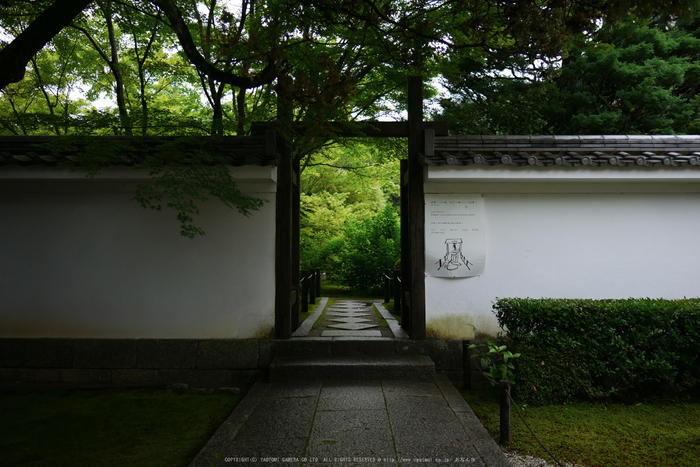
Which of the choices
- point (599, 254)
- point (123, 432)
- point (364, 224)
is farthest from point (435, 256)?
point (364, 224)

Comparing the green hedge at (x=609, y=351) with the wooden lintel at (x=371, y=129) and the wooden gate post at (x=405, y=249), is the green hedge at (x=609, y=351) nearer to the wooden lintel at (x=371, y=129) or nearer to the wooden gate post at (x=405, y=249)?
the wooden gate post at (x=405, y=249)

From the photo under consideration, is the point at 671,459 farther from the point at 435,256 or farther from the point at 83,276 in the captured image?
the point at 83,276

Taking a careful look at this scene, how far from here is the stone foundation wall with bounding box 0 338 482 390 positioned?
666 cm

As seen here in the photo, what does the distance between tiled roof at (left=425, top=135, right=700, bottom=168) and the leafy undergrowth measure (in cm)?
339

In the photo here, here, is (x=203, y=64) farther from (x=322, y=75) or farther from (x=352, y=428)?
(x=352, y=428)

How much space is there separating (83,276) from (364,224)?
35.8ft

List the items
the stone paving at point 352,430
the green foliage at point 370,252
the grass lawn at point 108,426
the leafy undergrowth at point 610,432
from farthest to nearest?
the green foliage at point 370,252
the grass lawn at point 108,426
the leafy undergrowth at point 610,432
the stone paving at point 352,430

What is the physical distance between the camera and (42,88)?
476 inches

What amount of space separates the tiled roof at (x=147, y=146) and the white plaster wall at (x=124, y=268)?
0.70 m

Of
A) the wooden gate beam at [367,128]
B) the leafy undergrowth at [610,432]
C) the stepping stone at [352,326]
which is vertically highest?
the wooden gate beam at [367,128]

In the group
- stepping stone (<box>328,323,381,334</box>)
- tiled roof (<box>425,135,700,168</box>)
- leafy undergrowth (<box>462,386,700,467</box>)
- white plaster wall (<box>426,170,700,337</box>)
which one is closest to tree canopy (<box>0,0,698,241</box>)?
tiled roof (<box>425,135,700,168</box>)

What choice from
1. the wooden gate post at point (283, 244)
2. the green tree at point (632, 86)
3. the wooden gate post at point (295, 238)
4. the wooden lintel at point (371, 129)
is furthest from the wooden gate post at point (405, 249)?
the green tree at point (632, 86)

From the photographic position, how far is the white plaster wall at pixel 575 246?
6.84 meters

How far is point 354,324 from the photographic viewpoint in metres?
8.37
